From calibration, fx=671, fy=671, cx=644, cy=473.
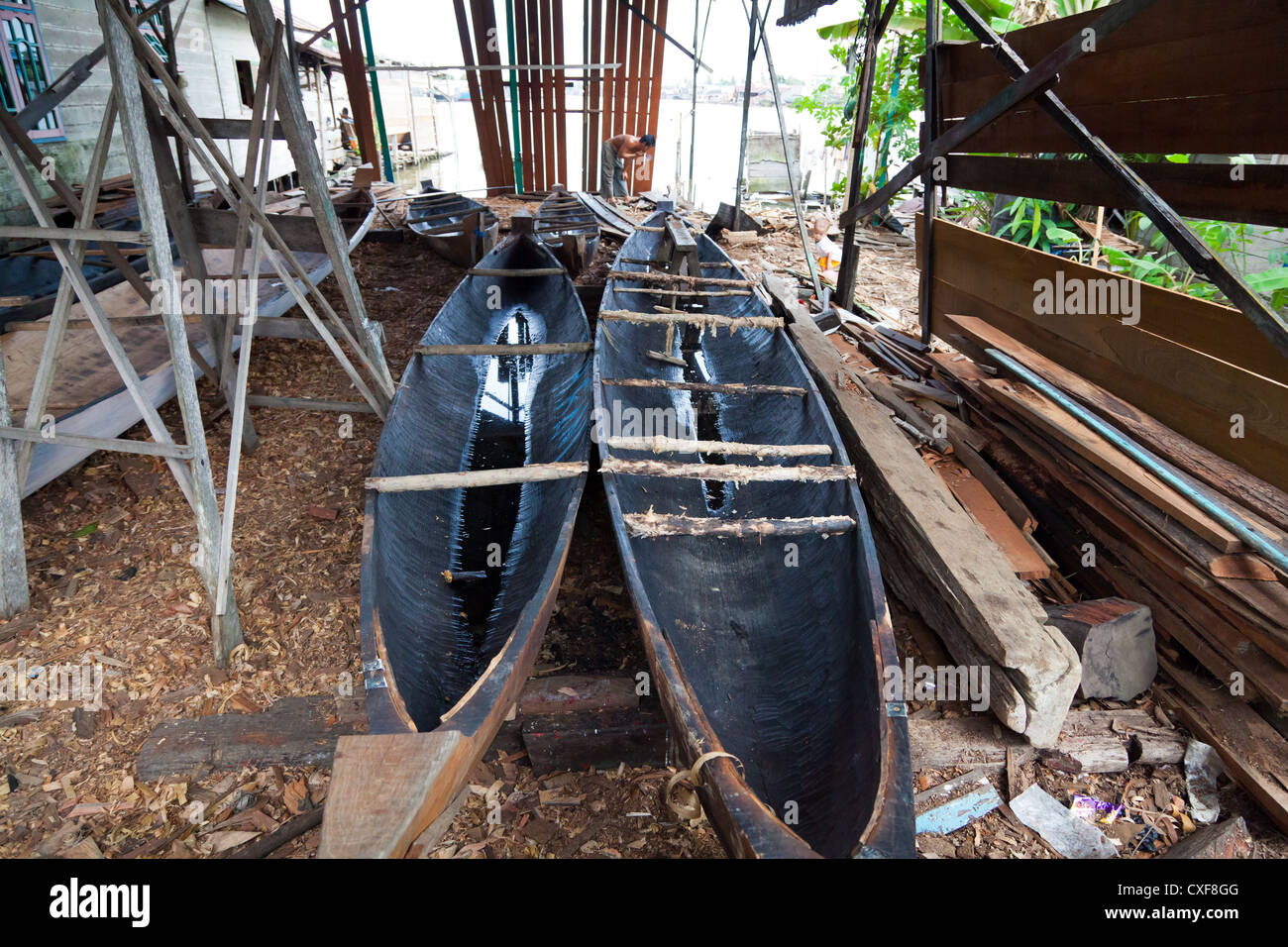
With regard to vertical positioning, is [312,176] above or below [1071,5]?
below

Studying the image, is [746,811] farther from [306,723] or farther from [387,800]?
[306,723]

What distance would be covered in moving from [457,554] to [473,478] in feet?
2.00

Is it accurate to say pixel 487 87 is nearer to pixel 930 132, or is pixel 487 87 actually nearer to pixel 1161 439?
pixel 930 132

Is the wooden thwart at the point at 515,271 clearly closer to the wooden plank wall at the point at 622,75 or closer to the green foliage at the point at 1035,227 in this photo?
the green foliage at the point at 1035,227

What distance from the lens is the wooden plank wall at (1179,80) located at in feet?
11.3

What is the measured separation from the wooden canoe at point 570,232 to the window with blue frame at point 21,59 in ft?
18.0

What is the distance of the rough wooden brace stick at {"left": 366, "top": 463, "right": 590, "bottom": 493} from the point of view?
3420 mm

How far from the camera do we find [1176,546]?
10.4 ft

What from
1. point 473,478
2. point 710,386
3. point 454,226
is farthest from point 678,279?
point 454,226

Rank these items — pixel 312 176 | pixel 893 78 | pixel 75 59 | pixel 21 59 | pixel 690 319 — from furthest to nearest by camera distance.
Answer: pixel 893 78, pixel 75 59, pixel 21 59, pixel 690 319, pixel 312 176

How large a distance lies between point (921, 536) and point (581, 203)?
32.0 ft

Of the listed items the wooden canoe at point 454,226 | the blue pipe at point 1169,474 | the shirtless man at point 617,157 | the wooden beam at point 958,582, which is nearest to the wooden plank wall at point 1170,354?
the blue pipe at point 1169,474

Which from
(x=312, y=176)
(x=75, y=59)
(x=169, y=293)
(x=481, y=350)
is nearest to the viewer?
(x=169, y=293)

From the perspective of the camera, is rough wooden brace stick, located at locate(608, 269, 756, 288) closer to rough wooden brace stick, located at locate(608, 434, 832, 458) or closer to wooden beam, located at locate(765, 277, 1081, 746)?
wooden beam, located at locate(765, 277, 1081, 746)
